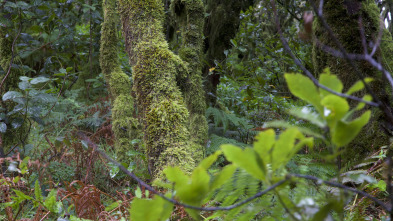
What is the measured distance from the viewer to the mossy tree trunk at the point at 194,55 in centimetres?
279

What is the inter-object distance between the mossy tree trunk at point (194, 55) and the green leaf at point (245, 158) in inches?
76.7

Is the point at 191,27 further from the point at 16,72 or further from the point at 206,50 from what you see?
the point at 206,50

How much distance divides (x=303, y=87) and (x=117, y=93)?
3132 mm

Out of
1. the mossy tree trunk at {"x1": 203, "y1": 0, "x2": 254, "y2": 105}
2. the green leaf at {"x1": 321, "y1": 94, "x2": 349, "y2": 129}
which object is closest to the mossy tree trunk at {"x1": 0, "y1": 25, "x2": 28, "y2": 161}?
the mossy tree trunk at {"x1": 203, "y1": 0, "x2": 254, "y2": 105}

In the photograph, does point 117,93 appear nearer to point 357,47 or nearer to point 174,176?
point 357,47

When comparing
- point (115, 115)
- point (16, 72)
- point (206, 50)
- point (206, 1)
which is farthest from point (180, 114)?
point (206, 1)

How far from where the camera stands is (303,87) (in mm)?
601

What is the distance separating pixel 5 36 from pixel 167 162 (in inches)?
108

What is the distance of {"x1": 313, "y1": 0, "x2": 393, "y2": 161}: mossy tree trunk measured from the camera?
2.31 meters

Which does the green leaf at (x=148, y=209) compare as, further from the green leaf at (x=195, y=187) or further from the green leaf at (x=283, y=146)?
the green leaf at (x=283, y=146)

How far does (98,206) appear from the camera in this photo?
1.94 metres

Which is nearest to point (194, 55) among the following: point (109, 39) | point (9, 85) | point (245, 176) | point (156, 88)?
point (156, 88)

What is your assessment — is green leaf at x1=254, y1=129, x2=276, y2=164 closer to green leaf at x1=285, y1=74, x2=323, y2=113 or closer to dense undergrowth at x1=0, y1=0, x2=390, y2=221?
dense undergrowth at x1=0, y1=0, x2=390, y2=221

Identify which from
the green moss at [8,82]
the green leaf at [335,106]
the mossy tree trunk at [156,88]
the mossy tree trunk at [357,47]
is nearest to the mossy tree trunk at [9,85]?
the green moss at [8,82]
